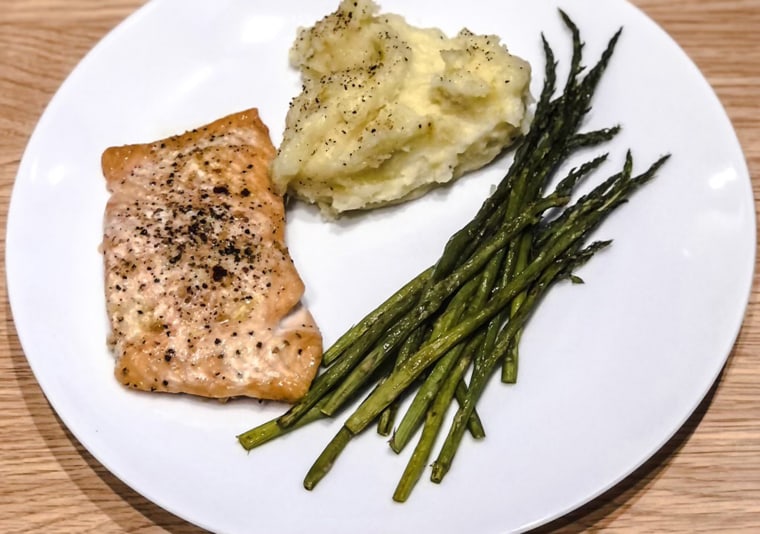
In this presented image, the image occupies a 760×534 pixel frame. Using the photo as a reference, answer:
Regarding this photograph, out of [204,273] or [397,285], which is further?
[397,285]

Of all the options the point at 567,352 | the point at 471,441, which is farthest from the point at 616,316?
the point at 471,441

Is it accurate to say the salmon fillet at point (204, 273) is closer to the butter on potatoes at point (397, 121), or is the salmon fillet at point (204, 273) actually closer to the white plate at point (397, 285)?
the white plate at point (397, 285)

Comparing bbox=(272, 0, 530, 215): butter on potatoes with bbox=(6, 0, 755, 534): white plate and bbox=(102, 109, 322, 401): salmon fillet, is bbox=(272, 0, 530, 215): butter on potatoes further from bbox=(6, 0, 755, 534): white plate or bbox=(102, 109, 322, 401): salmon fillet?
bbox=(102, 109, 322, 401): salmon fillet

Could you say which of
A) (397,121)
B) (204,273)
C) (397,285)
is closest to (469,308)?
(397,285)

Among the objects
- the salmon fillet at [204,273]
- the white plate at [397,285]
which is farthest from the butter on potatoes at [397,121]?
the salmon fillet at [204,273]

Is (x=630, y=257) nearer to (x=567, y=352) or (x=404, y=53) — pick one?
(x=567, y=352)

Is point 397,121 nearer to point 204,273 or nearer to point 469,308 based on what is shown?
point 469,308

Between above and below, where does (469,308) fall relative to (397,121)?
below

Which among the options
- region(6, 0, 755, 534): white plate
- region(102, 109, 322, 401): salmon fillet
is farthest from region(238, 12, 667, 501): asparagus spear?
region(102, 109, 322, 401): salmon fillet
